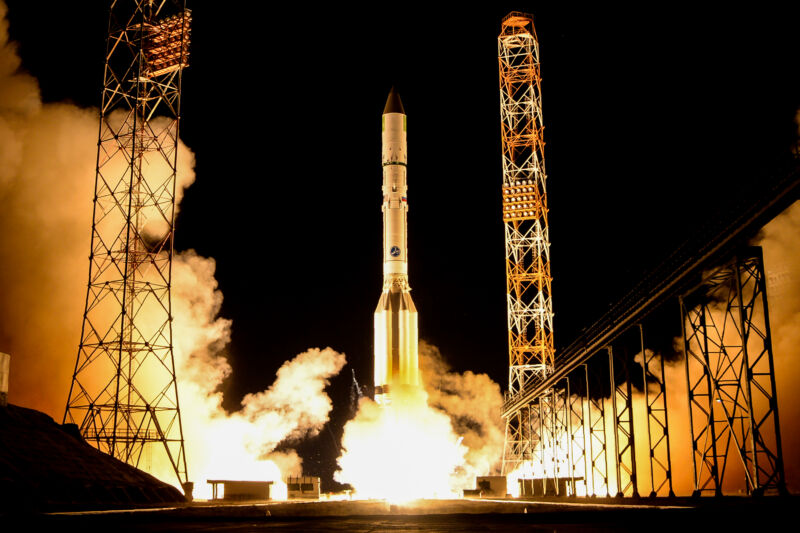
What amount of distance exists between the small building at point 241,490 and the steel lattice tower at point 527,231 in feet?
68.3

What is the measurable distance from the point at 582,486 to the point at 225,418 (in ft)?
86.5

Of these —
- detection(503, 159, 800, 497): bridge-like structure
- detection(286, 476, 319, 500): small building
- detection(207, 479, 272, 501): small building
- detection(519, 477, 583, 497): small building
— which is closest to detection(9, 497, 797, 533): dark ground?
detection(503, 159, 800, 497): bridge-like structure

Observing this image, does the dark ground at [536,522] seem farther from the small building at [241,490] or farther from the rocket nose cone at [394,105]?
the rocket nose cone at [394,105]

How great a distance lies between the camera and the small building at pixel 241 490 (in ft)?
178

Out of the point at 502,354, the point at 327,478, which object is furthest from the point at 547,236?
the point at 327,478

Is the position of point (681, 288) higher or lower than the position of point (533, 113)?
lower

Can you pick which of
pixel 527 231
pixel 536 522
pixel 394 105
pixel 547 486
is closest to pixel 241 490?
pixel 547 486

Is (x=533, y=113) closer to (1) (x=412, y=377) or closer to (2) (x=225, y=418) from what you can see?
(1) (x=412, y=377)

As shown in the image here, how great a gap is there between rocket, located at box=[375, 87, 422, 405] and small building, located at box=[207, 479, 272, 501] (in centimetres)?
899

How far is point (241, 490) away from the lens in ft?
179

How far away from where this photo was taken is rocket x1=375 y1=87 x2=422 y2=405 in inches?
2253

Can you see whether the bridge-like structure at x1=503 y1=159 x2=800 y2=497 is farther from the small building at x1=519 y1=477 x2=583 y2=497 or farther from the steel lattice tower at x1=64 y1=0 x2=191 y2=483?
the steel lattice tower at x1=64 y1=0 x2=191 y2=483

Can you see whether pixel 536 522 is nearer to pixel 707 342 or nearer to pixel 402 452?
pixel 707 342

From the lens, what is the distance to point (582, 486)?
60969 millimetres
